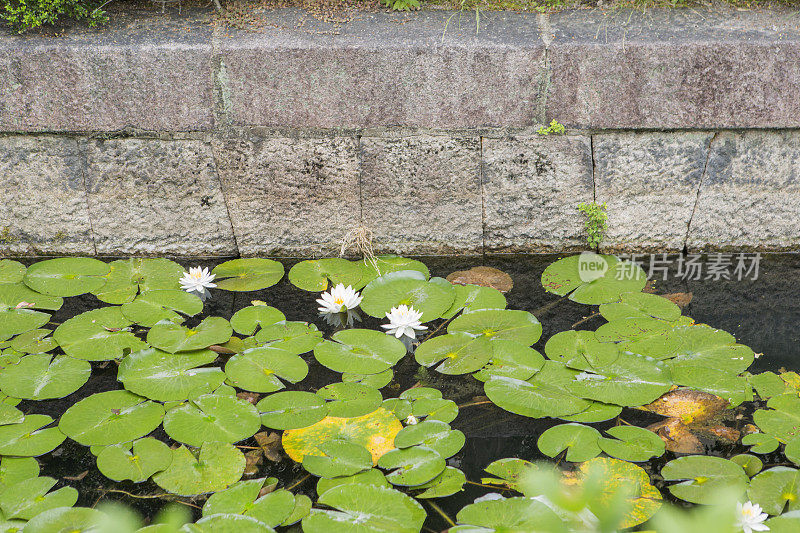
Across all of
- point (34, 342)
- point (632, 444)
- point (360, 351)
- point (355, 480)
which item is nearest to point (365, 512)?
point (355, 480)

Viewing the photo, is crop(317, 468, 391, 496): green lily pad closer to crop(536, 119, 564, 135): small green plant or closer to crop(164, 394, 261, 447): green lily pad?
crop(164, 394, 261, 447): green lily pad

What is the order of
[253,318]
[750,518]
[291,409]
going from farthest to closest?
[253,318] < [291,409] < [750,518]

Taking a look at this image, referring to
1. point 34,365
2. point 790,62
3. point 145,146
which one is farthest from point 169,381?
point 790,62

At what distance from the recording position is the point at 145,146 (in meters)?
2.10

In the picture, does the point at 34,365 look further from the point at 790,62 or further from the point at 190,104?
the point at 790,62

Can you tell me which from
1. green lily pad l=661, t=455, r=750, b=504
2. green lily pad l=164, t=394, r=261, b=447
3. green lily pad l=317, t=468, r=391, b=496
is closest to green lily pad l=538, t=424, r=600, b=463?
green lily pad l=661, t=455, r=750, b=504

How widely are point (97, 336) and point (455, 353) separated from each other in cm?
109

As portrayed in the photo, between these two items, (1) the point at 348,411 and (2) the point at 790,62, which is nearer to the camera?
(1) the point at 348,411

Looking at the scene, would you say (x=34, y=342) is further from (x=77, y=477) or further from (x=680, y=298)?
(x=680, y=298)

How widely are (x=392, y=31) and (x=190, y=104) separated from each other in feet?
2.35

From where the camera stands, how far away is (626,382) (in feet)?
5.50

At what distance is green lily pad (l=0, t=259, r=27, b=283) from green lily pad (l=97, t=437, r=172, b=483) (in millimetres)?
961

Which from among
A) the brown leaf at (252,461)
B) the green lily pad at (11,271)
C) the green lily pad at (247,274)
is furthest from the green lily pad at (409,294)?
the green lily pad at (11,271)

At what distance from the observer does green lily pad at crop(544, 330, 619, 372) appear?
174 centimetres
